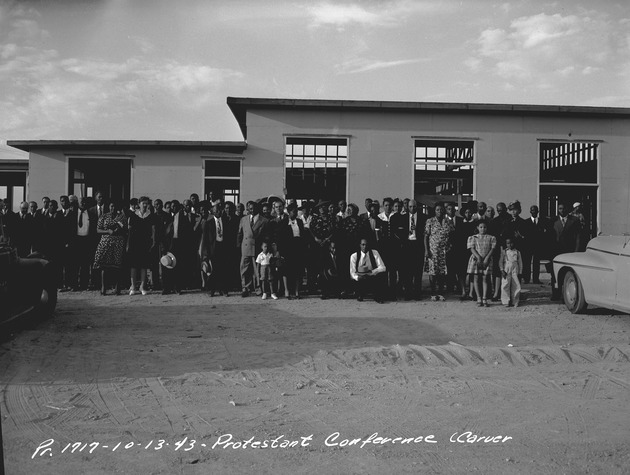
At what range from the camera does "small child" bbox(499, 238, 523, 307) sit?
35.0ft

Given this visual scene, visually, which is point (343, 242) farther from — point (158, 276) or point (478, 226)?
point (158, 276)

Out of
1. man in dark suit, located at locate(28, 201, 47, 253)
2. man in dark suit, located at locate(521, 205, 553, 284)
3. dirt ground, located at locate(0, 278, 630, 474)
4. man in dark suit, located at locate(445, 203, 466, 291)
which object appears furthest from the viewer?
man in dark suit, located at locate(521, 205, 553, 284)

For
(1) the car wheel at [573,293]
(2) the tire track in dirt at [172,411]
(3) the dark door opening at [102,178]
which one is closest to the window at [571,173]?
(1) the car wheel at [573,293]

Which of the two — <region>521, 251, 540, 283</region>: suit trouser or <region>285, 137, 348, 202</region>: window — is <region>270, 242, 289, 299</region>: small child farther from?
<region>285, 137, 348, 202</region>: window

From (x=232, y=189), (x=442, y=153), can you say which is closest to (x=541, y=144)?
(x=442, y=153)

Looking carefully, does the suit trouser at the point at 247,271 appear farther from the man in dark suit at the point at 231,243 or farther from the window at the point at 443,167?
the window at the point at 443,167

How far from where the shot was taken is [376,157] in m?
17.7

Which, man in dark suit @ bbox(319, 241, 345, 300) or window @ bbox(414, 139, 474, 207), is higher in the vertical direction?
window @ bbox(414, 139, 474, 207)

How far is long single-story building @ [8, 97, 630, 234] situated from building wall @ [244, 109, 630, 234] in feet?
0.09

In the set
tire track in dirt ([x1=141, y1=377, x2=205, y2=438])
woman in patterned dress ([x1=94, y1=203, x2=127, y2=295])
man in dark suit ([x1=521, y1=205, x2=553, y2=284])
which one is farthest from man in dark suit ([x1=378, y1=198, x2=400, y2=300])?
tire track in dirt ([x1=141, y1=377, x2=205, y2=438])

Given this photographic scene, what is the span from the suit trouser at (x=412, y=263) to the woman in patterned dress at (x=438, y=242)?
252 mm

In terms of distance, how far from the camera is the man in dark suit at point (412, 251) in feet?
37.9

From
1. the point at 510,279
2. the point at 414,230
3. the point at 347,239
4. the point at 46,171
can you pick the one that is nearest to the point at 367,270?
the point at 347,239

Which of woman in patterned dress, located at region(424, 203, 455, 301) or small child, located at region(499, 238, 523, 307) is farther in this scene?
woman in patterned dress, located at region(424, 203, 455, 301)
